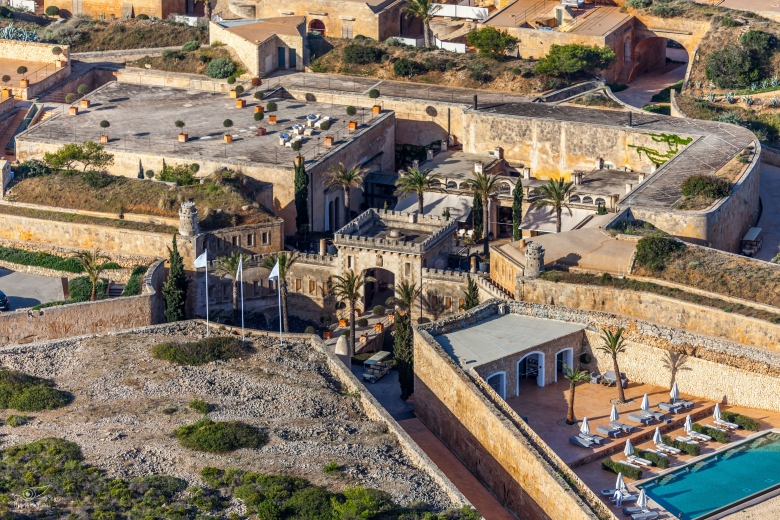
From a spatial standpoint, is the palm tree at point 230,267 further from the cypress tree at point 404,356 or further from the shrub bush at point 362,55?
the shrub bush at point 362,55

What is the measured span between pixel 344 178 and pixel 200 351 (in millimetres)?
21858

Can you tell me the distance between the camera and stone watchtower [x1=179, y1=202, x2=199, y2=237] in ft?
346

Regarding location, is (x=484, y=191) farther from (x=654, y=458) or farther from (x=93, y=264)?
(x=654, y=458)

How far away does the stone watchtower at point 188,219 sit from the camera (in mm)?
105312

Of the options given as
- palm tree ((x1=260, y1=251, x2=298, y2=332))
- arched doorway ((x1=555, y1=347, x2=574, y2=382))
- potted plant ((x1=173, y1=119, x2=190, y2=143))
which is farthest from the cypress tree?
potted plant ((x1=173, y1=119, x2=190, y2=143))

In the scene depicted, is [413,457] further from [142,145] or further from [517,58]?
[517,58]

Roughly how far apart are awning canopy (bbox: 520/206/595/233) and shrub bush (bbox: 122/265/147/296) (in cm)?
2323

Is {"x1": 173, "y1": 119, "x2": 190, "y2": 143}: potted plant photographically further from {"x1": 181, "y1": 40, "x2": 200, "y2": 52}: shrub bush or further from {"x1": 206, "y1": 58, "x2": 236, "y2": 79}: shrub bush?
{"x1": 181, "y1": 40, "x2": 200, "y2": 52}: shrub bush

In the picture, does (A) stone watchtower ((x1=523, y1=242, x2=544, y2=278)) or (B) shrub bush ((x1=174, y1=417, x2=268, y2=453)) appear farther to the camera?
(A) stone watchtower ((x1=523, y1=242, x2=544, y2=278))

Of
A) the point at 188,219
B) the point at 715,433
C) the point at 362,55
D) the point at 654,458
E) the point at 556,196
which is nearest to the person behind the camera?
the point at 654,458

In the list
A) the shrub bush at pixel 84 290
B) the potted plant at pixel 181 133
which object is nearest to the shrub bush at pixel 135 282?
the shrub bush at pixel 84 290

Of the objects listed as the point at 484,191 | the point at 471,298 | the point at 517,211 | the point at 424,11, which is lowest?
the point at 471,298

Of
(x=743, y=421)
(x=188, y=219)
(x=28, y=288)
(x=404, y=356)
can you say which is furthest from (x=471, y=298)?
(x=28, y=288)

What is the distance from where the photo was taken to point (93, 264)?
347ft
